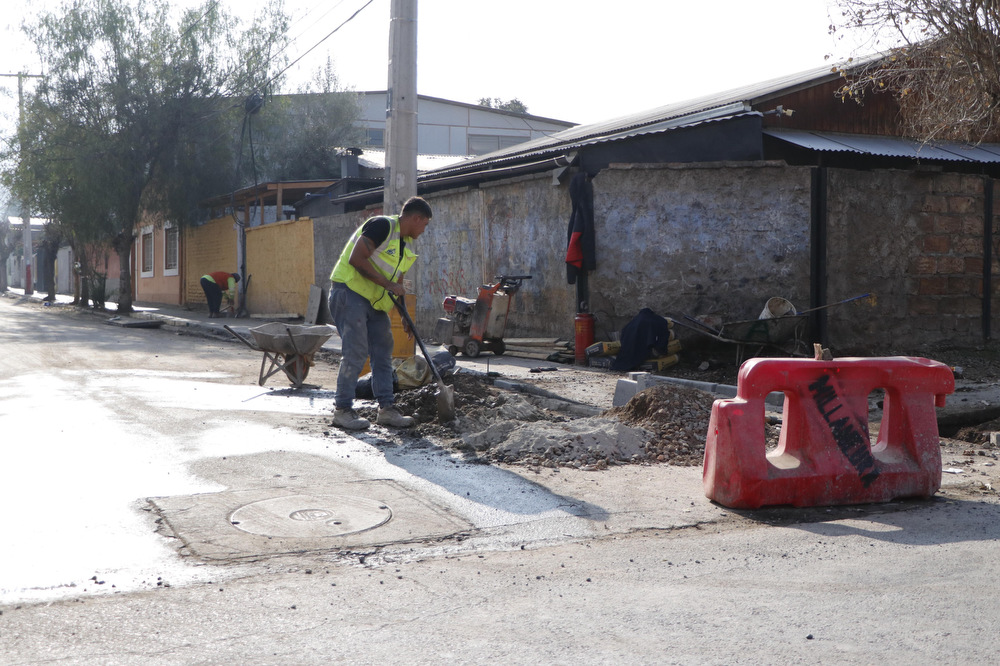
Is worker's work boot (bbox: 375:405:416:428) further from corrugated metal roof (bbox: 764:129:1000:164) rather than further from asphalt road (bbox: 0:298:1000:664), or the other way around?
corrugated metal roof (bbox: 764:129:1000:164)

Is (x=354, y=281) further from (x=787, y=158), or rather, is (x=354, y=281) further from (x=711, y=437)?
(x=787, y=158)

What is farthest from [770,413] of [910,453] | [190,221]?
[190,221]

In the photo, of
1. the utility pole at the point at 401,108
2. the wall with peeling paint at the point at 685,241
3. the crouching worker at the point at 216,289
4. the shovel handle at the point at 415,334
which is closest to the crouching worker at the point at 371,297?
the shovel handle at the point at 415,334

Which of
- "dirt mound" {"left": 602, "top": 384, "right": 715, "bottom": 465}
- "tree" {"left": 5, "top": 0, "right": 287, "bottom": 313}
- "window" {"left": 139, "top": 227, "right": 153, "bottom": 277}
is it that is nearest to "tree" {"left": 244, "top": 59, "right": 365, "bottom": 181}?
"tree" {"left": 5, "top": 0, "right": 287, "bottom": 313}

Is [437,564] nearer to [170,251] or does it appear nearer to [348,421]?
[348,421]

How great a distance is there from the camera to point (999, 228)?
13.8m

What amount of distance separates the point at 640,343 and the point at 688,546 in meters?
7.48

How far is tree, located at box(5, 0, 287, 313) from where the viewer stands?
25.4 metres

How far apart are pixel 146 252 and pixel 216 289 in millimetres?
15907

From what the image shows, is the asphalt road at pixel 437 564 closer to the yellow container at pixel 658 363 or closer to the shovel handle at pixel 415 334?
the shovel handle at pixel 415 334

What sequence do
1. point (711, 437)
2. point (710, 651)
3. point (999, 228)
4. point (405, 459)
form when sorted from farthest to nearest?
point (999, 228), point (405, 459), point (711, 437), point (710, 651)

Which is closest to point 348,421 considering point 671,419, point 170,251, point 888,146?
point 671,419

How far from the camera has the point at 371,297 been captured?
7289 millimetres

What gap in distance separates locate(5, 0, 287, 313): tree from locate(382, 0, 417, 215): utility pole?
17366 millimetres
